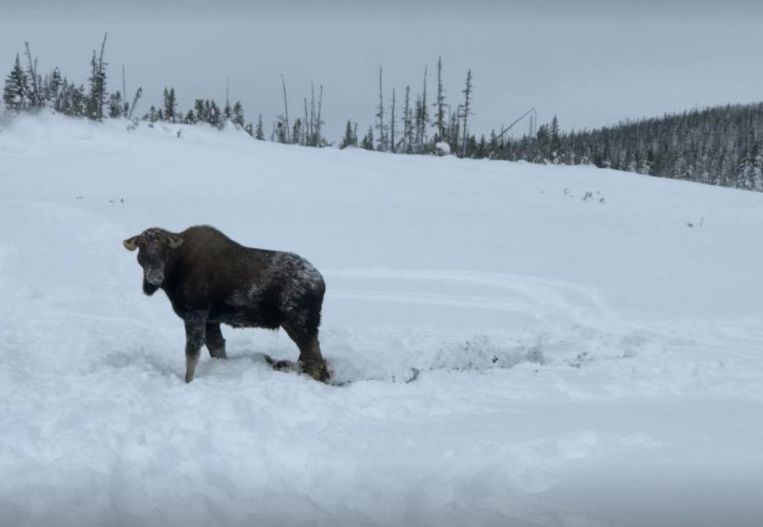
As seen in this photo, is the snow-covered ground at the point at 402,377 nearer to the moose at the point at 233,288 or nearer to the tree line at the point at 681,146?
the moose at the point at 233,288

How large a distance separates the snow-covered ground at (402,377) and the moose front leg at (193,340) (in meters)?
0.22

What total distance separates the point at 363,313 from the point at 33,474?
743cm

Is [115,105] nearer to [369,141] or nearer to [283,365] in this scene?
[369,141]

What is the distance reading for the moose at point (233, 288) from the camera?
6855mm

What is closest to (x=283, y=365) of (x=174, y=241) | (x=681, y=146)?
(x=174, y=241)

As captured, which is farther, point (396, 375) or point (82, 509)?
point (396, 375)

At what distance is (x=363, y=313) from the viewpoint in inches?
443

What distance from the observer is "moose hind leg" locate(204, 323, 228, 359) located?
758 centimetres

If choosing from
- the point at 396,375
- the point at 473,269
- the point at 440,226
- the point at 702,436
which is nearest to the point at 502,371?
the point at 396,375

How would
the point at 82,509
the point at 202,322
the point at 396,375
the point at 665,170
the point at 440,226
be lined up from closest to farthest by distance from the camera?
the point at 82,509
the point at 202,322
the point at 396,375
the point at 440,226
the point at 665,170

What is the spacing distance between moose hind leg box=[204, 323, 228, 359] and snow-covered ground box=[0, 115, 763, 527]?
0.64 ft

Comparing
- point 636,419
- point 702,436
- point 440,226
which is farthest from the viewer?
point 440,226

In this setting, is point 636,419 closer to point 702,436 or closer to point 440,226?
point 702,436

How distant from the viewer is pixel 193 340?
6891mm
